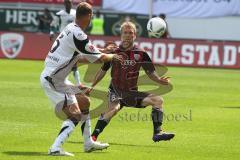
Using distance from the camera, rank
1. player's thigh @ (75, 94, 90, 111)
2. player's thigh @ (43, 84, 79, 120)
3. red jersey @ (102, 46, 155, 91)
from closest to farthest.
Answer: player's thigh @ (43, 84, 79, 120)
player's thigh @ (75, 94, 90, 111)
red jersey @ (102, 46, 155, 91)

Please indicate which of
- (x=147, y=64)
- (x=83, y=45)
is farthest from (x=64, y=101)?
(x=147, y=64)

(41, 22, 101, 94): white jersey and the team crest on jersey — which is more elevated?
(41, 22, 101, 94): white jersey

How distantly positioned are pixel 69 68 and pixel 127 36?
169 cm

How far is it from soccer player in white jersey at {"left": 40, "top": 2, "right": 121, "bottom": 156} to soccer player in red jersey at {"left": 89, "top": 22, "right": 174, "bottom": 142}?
4.07 ft

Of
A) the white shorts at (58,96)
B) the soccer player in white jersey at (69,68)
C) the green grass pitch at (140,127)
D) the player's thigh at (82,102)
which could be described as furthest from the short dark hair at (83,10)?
the green grass pitch at (140,127)

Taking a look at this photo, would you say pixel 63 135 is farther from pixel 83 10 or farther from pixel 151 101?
pixel 151 101

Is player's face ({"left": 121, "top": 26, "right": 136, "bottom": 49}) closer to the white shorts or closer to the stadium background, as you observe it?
the stadium background

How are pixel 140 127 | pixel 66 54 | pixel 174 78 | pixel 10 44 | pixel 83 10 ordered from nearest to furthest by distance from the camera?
pixel 83 10 → pixel 66 54 → pixel 140 127 → pixel 174 78 → pixel 10 44

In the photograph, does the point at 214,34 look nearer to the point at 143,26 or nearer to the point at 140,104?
the point at 143,26

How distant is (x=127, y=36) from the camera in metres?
12.9

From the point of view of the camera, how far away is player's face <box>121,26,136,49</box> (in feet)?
41.8

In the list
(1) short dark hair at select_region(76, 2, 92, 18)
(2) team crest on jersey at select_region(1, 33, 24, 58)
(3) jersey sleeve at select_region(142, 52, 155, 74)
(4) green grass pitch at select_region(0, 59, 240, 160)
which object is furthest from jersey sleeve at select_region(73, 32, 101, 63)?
(2) team crest on jersey at select_region(1, 33, 24, 58)

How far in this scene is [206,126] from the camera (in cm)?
1555

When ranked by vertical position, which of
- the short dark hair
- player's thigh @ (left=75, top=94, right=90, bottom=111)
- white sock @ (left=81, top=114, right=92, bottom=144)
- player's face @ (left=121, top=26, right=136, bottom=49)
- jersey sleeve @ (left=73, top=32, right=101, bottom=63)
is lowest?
white sock @ (left=81, top=114, right=92, bottom=144)
